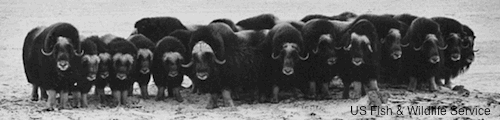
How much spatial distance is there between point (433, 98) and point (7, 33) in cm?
2040

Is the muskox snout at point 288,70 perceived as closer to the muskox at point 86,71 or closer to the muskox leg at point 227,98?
the muskox leg at point 227,98

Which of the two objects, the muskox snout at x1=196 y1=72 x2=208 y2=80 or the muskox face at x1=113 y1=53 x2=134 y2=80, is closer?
the muskox snout at x1=196 y1=72 x2=208 y2=80

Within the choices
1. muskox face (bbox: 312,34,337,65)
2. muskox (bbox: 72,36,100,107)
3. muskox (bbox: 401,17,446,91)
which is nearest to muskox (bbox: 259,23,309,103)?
muskox face (bbox: 312,34,337,65)

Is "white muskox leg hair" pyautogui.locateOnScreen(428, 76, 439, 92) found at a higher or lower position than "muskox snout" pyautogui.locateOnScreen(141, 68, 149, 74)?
lower

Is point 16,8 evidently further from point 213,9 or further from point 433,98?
point 433,98

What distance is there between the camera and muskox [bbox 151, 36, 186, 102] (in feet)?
43.7

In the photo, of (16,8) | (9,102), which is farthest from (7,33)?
(9,102)

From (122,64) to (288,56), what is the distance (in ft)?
8.98

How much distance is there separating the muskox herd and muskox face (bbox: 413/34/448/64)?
0.02 metres

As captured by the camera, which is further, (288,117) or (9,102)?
(9,102)

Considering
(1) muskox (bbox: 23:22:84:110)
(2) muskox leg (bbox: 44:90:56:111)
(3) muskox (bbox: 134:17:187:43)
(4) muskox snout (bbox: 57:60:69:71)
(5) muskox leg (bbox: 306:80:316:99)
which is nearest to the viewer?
(4) muskox snout (bbox: 57:60:69:71)

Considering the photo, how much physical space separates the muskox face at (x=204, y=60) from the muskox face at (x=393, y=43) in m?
3.07

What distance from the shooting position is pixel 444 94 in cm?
1380

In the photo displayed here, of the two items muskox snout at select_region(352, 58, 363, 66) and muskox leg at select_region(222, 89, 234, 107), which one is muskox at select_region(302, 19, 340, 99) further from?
muskox leg at select_region(222, 89, 234, 107)
